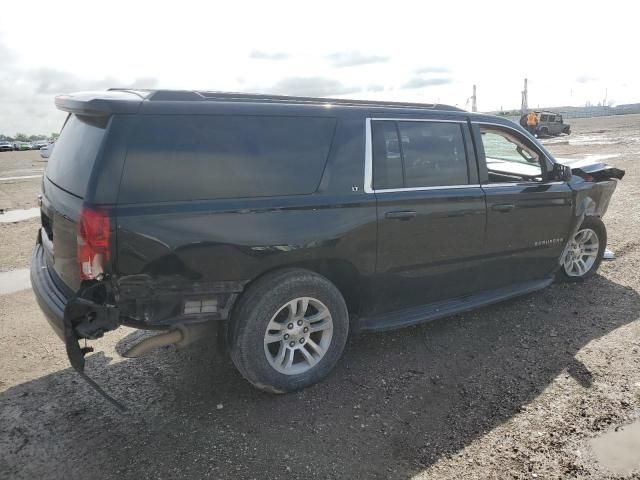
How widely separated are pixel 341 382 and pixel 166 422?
122cm

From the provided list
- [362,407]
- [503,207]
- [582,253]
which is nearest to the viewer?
[362,407]

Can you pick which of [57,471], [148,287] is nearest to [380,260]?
[148,287]

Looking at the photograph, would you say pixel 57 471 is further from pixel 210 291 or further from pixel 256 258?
pixel 256 258

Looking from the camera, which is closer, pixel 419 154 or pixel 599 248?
pixel 419 154

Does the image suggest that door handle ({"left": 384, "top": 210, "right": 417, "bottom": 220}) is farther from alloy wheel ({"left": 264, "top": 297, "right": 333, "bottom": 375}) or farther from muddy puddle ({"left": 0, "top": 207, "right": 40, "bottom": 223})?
muddy puddle ({"left": 0, "top": 207, "right": 40, "bottom": 223})

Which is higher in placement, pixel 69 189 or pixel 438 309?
pixel 69 189

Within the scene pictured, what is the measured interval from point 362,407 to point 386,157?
179cm

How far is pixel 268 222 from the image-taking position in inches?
127

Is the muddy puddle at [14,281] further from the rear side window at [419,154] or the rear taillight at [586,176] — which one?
the rear taillight at [586,176]

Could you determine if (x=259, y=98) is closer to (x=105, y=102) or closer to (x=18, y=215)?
(x=105, y=102)

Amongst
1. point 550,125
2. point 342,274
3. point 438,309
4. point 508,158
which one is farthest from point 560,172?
point 550,125

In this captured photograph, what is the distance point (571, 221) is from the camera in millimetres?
5031

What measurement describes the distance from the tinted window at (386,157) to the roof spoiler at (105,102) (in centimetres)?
162

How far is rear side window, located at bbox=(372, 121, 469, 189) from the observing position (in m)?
3.75
